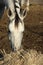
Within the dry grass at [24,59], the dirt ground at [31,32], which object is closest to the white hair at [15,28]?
the dirt ground at [31,32]

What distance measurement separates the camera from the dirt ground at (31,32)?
6.04m

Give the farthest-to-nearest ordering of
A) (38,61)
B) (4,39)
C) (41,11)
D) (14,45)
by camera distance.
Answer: (41,11)
(4,39)
(14,45)
(38,61)

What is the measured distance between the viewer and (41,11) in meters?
9.16

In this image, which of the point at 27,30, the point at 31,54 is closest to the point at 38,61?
the point at 31,54

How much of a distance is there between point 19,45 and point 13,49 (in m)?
0.13

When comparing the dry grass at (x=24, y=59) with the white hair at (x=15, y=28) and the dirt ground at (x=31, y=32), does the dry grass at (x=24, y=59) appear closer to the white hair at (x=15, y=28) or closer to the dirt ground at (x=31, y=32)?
the white hair at (x=15, y=28)

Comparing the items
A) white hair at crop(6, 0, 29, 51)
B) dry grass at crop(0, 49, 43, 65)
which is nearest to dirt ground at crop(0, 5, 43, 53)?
white hair at crop(6, 0, 29, 51)

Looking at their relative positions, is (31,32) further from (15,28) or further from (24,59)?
(24,59)

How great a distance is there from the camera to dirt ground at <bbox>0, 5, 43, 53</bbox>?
604 cm

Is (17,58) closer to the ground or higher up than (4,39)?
higher up

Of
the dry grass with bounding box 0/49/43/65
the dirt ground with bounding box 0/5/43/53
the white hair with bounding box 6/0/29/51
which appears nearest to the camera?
the dry grass with bounding box 0/49/43/65

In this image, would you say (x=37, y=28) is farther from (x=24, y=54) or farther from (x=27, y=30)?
(x=24, y=54)

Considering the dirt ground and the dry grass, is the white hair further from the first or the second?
the dry grass

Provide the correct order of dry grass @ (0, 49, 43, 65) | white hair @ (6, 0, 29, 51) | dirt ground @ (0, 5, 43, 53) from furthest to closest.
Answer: dirt ground @ (0, 5, 43, 53) → white hair @ (6, 0, 29, 51) → dry grass @ (0, 49, 43, 65)
